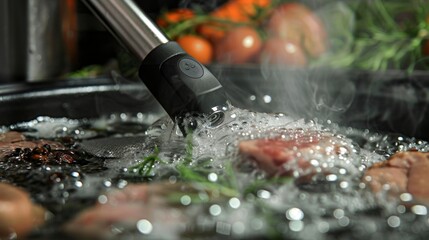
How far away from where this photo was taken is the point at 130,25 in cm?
115

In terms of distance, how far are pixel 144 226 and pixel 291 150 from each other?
0.80 feet

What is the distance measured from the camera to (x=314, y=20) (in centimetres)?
210

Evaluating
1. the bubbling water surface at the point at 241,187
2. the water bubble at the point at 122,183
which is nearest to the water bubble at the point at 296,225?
the bubbling water surface at the point at 241,187

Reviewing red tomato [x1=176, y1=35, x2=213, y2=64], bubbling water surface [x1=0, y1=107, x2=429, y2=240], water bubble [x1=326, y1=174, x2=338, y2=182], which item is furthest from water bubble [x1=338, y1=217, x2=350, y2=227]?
red tomato [x1=176, y1=35, x2=213, y2=64]

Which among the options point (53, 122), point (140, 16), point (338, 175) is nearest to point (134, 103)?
point (53, 122)

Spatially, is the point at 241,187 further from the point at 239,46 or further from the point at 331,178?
the point at 239,46

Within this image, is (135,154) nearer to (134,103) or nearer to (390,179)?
(390,179)

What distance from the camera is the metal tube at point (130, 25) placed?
1111mm

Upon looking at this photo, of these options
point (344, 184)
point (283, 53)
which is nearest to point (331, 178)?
point (344, 184)

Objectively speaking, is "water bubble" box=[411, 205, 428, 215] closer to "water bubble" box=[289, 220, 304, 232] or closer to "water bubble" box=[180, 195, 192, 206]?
"water bubble" box=[289, 220, 304, 232]

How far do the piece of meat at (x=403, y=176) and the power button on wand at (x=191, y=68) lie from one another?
12.1 inches

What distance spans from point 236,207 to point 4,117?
2.46ft

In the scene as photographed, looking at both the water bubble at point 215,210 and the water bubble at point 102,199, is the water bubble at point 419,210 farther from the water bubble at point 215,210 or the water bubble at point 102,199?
the water bubble at point 102,199

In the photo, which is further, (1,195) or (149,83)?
(149,83)
